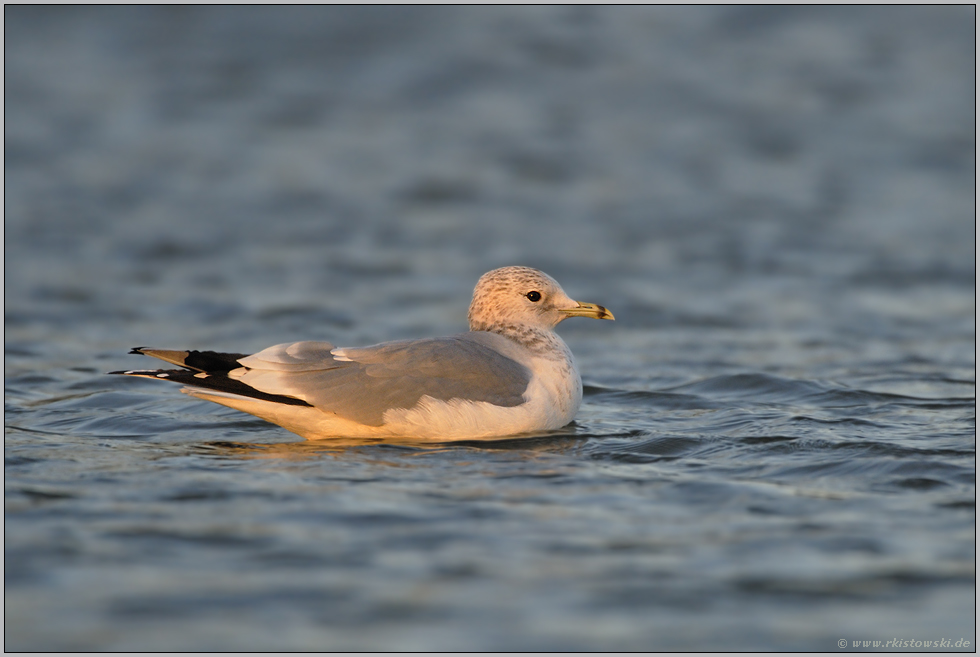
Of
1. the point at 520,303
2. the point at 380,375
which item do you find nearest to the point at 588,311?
the point at 520,303

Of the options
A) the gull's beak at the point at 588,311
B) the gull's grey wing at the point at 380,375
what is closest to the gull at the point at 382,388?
the gull's grey wing at the point at 380,375

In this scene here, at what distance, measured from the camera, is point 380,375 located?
7363 mm

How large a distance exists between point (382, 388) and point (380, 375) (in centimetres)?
9

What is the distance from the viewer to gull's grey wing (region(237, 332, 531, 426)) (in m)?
7.25

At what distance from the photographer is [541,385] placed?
7793mm


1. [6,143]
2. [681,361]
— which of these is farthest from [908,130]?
[6,143]

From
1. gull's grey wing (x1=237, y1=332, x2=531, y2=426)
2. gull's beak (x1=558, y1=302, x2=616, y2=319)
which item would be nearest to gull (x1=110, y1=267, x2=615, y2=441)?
gull's grey wing (x1=237, y1=332, x2=531, y2=426)

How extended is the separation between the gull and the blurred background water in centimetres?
19

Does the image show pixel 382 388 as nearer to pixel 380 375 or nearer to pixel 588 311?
pixel 380 375

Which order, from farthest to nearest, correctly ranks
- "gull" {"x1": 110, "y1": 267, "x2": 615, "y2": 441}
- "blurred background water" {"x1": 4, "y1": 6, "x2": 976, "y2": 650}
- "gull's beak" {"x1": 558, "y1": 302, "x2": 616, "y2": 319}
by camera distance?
"gull's beak" {"x1": 558, "y1": 302, "x2": 616, "y2": 319} < "gull" {"x1": 110, "y1": 267, "x2": 615, "y2": 441} < "blurred background water" {"x1": 4, "y1": 6, "x2": 976, "y2": 650}

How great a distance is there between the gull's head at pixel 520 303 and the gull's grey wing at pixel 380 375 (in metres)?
0.76

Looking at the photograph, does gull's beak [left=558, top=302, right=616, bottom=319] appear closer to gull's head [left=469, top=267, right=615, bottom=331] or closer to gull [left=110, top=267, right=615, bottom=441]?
gull's head [left=469, top=267, right=615, bottom=331]

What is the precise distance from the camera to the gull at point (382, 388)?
23.6 feet

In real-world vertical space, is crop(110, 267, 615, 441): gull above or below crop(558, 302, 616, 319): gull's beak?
below
